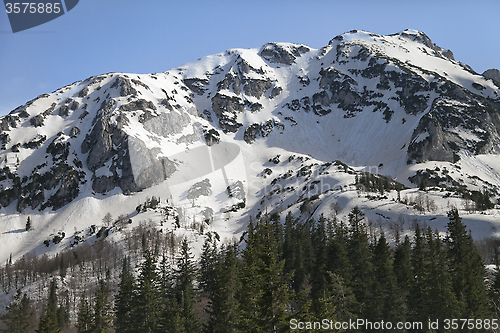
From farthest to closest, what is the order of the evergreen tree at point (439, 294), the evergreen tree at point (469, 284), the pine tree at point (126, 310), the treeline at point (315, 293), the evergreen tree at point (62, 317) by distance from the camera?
the evergreen tree at point (62, 317) → the evergreen tree at point (469, 284) → the evergreen tree at point (439, 294) → the pine tree at point (126, 310) → the treeline at point (315, 293)

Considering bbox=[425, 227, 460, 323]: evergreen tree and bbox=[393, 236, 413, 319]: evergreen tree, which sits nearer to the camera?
bbox=[425, 227, 460, 323]: evergreen tree

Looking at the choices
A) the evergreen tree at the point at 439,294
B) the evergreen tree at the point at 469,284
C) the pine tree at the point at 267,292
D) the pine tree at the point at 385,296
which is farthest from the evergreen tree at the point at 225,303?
the evergreen tree at the point at 469,284

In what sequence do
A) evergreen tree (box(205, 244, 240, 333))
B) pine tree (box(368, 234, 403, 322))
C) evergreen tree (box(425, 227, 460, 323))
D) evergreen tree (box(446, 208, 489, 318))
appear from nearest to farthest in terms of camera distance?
1. evergreen tree (box(205, 244, 240, 333))
2. evergreen tree (box(425, 227, 460, 323))
3. evergreen tree (box(446, 208, 489, 318))
4. pine tree (box(368, 234, 403, 322))

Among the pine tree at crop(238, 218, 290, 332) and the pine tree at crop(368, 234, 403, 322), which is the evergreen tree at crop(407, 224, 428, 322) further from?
the pine tree at crop(238, 218, 290, 332)

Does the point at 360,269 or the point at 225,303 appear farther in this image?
the point at 360,269

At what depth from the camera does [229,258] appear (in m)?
59.2

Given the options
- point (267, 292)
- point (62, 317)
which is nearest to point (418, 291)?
point (267, 292)

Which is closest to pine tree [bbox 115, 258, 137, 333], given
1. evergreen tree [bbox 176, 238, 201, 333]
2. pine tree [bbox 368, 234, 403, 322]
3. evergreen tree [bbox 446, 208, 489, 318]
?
evergreen tree [bbox 176, 238, 201, 333]
